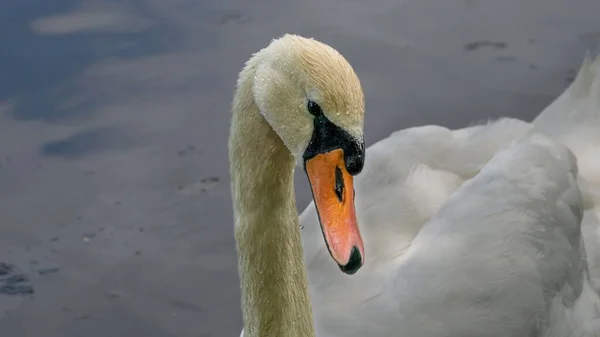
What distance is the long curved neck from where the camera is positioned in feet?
9.31

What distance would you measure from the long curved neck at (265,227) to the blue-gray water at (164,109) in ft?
5.25

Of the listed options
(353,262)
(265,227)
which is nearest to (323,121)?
(353,262)

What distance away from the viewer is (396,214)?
414cm

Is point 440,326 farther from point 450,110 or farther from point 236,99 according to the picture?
point 450,110

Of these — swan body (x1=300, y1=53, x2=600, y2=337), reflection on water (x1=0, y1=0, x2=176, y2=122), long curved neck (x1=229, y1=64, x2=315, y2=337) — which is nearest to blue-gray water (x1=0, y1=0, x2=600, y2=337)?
reflection on water (x1=0, y1=0, x2=176, y2=122)

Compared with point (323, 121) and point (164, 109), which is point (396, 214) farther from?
point (164, 109)

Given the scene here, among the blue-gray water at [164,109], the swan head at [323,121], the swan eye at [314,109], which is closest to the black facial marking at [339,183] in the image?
the swan head at [323,121]

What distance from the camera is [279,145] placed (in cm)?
283

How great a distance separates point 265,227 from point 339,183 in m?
0.48

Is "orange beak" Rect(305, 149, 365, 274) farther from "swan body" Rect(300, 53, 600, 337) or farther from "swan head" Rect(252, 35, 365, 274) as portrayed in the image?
"swan body" Rect(300, 53, 600, 337)

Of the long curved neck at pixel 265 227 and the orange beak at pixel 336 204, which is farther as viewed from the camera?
the long curved neck at pixel 265 227

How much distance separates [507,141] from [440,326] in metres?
1.03

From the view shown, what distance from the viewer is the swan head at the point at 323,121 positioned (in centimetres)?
248

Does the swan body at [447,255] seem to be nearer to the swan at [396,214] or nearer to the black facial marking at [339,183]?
the swan at [396,214]
